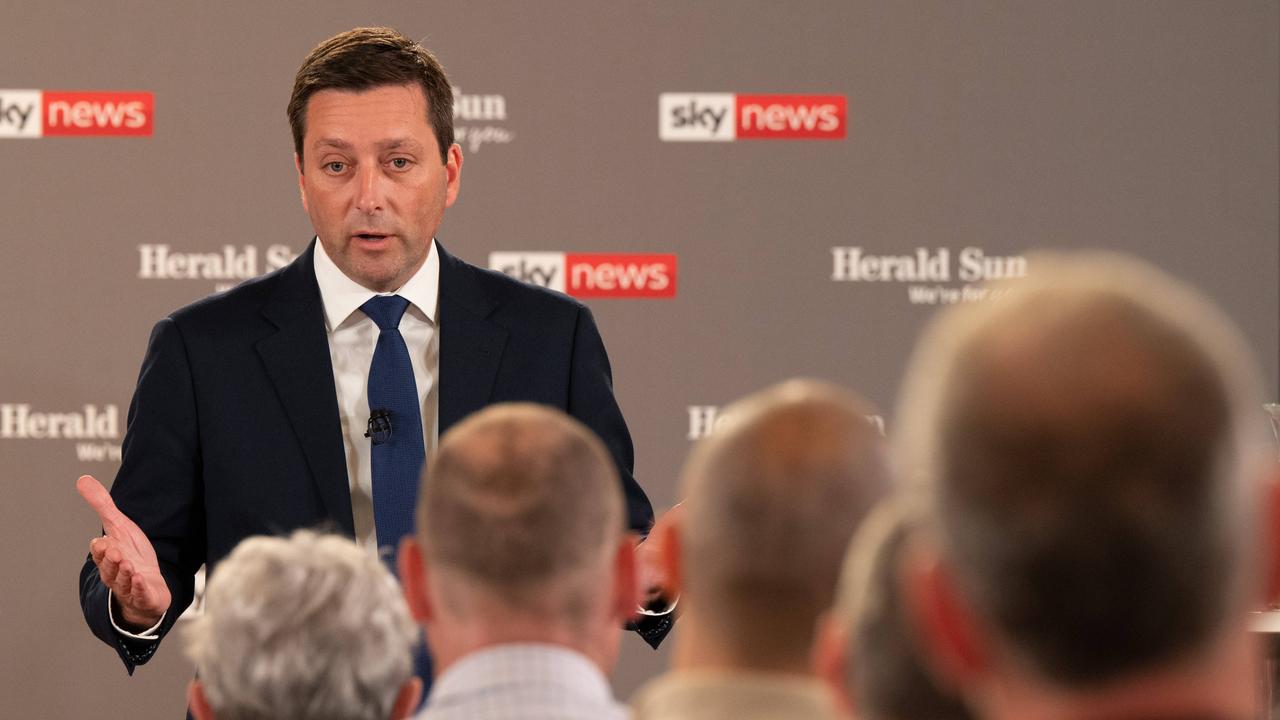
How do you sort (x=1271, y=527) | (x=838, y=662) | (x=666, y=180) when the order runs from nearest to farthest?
(x=1271, y=527), (x=838, y=662), (x=666, y=180)

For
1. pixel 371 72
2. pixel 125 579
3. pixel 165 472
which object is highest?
pixel 371 72

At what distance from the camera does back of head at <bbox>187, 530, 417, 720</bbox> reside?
1.46 meters

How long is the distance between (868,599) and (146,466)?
5.64 feet

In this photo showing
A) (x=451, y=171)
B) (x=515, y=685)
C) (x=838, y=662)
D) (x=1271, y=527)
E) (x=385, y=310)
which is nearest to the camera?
(x=1271, y=527)

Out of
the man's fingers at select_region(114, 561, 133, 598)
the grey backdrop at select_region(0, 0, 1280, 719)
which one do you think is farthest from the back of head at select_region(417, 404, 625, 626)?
the grey backdrop at select_region(0, 0, 1280, 719)

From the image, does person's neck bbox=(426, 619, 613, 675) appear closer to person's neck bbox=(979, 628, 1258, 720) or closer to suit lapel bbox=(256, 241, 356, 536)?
person's neck bbox=(979, 628, 1258, 720)

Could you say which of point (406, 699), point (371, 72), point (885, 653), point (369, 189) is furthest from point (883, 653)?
point (371, 72)

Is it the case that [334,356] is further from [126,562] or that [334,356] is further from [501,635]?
[501,635]

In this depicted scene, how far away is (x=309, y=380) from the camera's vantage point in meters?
2.52

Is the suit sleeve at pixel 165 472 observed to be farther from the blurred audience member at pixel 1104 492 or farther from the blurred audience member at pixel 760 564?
the blurred audience member at pixel 1104 492

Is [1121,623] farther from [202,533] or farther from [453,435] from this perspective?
[202,533]

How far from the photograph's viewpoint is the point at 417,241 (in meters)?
2.62

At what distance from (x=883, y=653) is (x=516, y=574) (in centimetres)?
37

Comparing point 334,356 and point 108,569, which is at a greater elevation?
point 334,356
